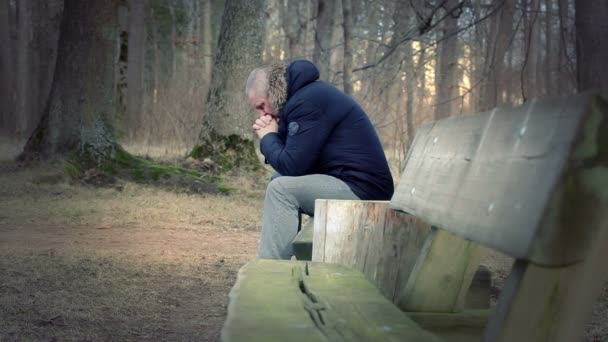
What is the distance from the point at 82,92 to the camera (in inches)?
429

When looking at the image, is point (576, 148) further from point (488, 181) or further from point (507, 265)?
point (507, 265)

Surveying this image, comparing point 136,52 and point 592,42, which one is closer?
point 592,42

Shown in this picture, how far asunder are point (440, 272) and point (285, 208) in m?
1.83

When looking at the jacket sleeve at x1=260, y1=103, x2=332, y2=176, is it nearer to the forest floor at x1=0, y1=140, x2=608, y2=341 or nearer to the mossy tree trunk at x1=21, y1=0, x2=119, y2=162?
the forest floor at x1=0, y1=140, x2=608, y2=341

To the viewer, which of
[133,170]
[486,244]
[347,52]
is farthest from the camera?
[347,52]

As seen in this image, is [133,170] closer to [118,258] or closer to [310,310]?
[118,258]

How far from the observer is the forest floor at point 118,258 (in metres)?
4.22

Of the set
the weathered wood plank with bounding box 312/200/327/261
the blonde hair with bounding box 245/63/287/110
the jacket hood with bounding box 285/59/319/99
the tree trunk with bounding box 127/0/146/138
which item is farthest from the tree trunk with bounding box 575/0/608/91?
the tree trunk with bounding box 127/0/146/138

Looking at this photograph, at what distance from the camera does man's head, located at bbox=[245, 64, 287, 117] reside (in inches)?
187

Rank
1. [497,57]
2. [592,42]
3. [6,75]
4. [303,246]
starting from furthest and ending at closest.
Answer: [6,75] < [497,57] < [592,42] < [303,246]

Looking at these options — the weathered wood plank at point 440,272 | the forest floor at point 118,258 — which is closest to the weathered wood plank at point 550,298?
the weathered wood plank at point 440,272

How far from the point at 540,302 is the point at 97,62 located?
10.2 m

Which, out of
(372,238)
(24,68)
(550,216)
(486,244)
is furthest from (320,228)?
(24,68)

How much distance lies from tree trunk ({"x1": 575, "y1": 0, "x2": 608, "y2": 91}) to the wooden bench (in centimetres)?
368
